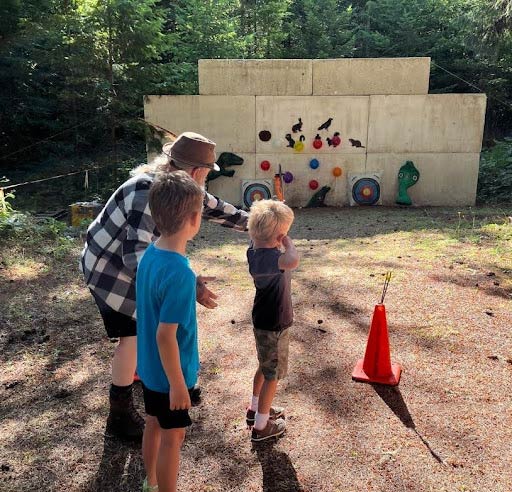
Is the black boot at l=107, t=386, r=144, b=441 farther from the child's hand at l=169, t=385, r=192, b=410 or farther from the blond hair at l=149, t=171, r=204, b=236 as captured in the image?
the blond hair at l=149, t=171, r=204, b=236

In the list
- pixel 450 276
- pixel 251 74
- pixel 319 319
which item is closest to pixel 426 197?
pixel 251 74

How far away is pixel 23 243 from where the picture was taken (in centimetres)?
675

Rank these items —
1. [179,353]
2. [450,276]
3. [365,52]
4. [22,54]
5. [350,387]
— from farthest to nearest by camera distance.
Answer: [365,52], [22,54], [450,276], [350,387], [179,353]

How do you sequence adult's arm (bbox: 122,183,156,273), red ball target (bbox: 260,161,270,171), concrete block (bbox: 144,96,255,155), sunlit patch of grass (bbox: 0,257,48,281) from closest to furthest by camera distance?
1. adult's arm (bbox: 122,183,156,273)
2. sunlit patch of grass (bbox: 0,257,48,281)
3. concrete block (bbox: 144,96,255,155)
4. red ball target (bbox: 260,161,270,171)

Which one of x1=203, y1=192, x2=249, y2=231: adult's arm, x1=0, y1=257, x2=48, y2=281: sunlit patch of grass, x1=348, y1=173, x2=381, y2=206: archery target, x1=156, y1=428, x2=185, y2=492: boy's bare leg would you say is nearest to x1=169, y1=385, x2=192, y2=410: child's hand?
x1=156, y1=428, x2=185, y2=492: boy's bare leg

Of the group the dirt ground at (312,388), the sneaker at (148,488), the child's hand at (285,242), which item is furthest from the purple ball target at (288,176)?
the sneaker at (148,488)

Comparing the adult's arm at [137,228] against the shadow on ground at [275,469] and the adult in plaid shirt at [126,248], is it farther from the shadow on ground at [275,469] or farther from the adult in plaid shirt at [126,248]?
the shadow on ground at [275,469]

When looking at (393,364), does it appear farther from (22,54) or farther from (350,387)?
(22,54)

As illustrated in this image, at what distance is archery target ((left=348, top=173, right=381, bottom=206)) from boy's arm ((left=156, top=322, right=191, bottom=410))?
34.0ft

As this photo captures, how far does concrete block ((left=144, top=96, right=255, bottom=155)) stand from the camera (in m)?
11.7

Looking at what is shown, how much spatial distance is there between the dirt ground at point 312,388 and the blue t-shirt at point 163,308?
816 mm

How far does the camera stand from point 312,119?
11664 mm

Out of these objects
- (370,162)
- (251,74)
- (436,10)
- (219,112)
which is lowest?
→ (370,162)

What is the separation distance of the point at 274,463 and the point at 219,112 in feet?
32.9
